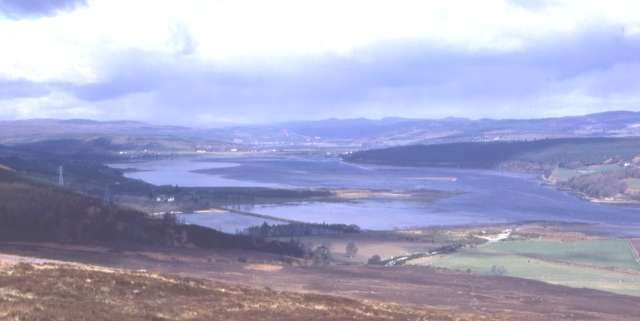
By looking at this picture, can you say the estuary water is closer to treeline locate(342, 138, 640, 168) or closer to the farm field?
treeline locate(342, 138, 640, 168)

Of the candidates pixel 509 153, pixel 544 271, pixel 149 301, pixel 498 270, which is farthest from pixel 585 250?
pixel 509 153

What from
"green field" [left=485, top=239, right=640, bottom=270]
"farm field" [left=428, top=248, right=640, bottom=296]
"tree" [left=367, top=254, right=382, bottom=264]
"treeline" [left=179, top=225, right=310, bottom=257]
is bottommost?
"green field" [left=485, top=239, right=640, bottom=270]

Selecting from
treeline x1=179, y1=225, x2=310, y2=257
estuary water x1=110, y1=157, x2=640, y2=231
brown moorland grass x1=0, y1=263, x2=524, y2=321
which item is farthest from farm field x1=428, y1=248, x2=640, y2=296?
brown moorland grass x1=0, y1=263, x2=524, y2=321

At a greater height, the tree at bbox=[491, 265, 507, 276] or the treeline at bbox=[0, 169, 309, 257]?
the treeline at bbox=[0, 169, 309, 257]

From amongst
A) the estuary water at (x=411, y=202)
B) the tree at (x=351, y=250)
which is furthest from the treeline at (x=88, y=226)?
the estuary water at (x=411, y=202)

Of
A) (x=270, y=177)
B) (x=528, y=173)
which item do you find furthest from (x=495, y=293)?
(x=528, y=173)

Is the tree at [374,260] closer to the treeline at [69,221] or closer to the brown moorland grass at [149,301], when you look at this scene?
the treeline at [69,221]

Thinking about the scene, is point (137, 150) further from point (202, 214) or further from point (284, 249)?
point (284, 249)
